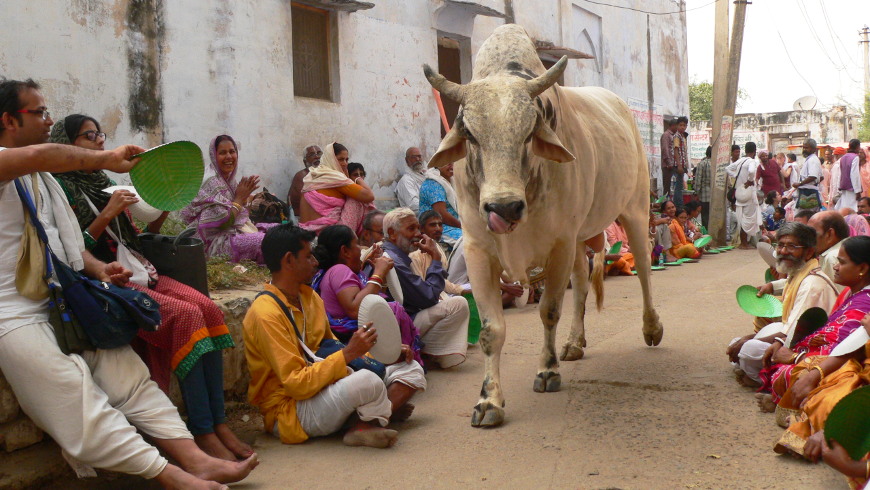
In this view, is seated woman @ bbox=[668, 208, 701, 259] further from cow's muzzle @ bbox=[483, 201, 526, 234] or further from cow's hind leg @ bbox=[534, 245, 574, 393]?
cow's muzzle @ bbox=[483, 201, 526, 234]

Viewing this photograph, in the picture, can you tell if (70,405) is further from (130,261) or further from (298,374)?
(298,374)

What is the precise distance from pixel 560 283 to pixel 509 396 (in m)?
0.71

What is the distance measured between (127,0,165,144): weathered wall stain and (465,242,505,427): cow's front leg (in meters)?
4.09

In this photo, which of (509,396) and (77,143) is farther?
(509,396)

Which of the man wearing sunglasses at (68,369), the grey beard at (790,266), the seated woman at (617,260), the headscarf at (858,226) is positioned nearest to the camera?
the man wearing sunglasses at (68,369)

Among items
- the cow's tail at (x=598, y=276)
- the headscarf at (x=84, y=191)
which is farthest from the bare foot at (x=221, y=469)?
the cow's tail at (x=598, y=276)

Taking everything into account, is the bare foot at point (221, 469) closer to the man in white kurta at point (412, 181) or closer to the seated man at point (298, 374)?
the seated man at point (298, 374)

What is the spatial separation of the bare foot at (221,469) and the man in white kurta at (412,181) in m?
6.58

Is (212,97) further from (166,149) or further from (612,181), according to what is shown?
(166,149)

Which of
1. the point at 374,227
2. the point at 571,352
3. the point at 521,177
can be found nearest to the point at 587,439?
the point at 521,177

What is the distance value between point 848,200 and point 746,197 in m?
1.65

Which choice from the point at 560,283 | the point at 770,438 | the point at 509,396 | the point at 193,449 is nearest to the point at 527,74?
the point at 560,283

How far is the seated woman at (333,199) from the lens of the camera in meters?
7.53

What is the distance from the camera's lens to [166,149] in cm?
309
